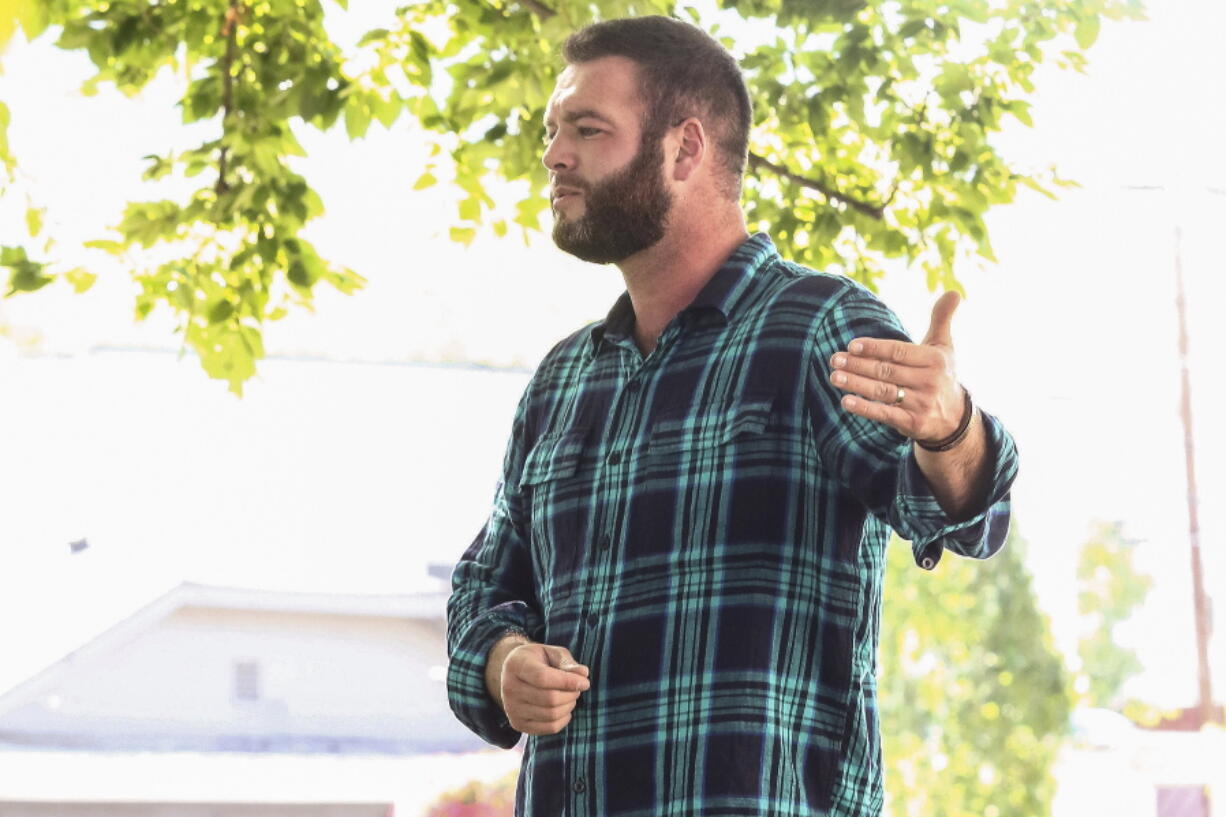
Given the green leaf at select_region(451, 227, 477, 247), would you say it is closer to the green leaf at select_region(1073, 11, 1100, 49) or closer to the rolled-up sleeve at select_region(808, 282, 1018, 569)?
the green leaf at select_region(1073, 11, 1100, 49)

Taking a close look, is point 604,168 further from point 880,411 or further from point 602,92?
point 880,411

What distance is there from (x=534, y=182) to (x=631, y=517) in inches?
67.1

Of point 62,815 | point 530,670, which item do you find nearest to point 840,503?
point 530,670

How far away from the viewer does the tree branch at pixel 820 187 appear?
2957mm

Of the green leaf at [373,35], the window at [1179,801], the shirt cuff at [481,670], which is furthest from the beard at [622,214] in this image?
the window at [1179,801]

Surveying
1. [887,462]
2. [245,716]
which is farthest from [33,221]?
[245,716]

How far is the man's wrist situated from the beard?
33 centimetres

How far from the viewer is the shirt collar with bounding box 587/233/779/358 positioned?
1356mm

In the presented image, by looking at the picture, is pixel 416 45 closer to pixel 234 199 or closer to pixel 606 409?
pixel 234 199

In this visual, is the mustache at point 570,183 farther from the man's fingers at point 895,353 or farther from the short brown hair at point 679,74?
the man's fingers at point 895,353

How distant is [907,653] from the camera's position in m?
8.85

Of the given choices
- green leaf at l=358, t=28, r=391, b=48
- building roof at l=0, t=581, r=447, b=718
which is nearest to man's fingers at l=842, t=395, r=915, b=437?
green leaf at l=358, t=28, r=391, b=48

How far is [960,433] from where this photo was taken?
109 cm

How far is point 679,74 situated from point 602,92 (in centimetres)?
8
